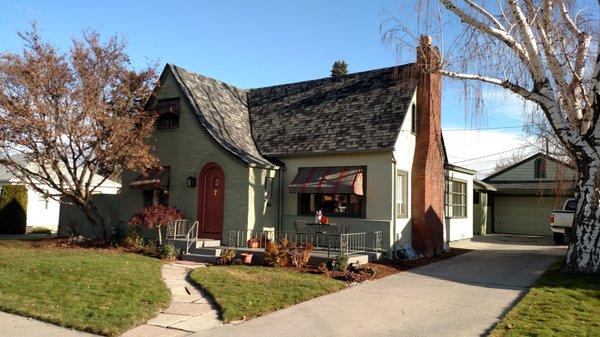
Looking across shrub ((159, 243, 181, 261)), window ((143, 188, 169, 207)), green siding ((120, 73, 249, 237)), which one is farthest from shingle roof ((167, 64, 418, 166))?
shrub ((159, 243, 181, 261))

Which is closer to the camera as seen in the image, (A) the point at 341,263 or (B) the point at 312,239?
(A) the point at 341,263

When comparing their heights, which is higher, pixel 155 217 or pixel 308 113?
pixel 308 113

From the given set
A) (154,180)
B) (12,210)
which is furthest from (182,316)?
(12,210)

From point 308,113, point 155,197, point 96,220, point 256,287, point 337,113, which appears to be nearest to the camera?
point 256,287

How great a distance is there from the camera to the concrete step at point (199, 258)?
47.9 feet

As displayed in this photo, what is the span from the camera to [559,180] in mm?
18547

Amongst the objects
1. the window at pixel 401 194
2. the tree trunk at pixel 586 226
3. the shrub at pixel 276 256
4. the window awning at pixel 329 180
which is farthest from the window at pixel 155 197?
the tree trunk at pixel 586 226

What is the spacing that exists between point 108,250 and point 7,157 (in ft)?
13.9

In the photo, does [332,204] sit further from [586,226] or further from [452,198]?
[586,226]

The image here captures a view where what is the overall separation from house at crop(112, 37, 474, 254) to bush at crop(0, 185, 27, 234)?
8.54 m

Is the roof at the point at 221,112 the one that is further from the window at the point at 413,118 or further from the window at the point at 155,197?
the window at the point at 413,118

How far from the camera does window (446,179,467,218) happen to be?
68.0 feet

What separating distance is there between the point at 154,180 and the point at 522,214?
22122 mm

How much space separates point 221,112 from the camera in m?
19.0
